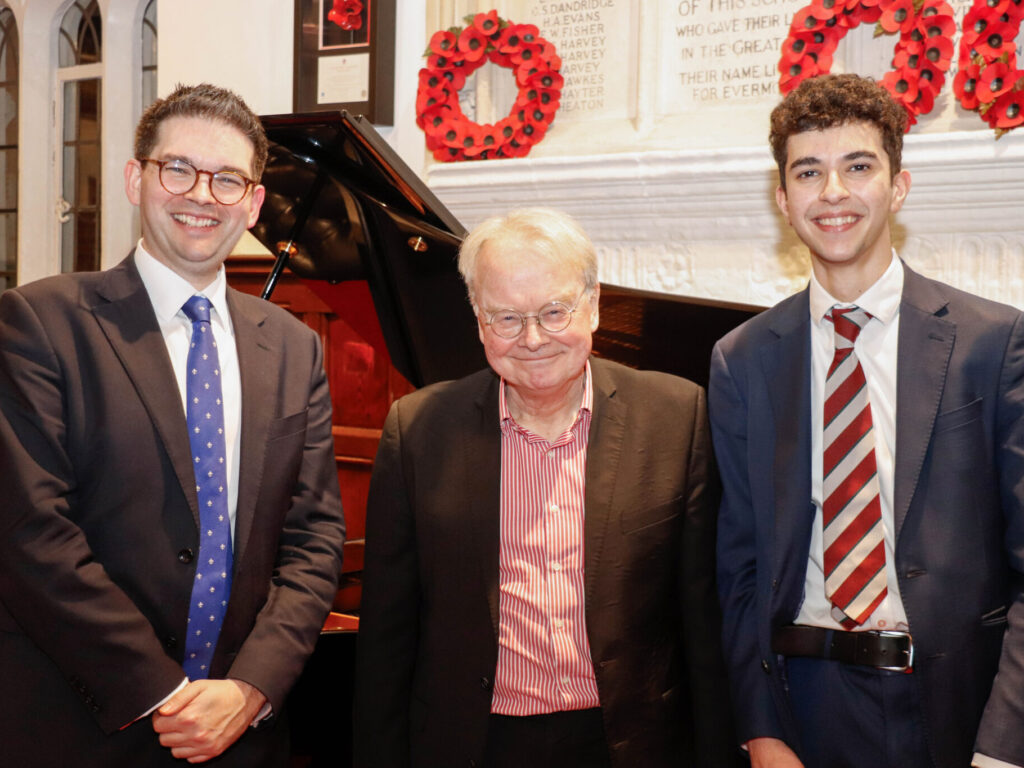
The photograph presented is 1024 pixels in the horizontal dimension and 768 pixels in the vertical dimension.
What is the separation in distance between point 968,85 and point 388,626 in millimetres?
2493

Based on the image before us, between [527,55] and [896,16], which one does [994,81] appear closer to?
[896,16]

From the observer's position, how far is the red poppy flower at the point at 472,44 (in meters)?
3.94

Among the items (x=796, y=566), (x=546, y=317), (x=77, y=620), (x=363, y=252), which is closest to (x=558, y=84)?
(x=363, y=252)

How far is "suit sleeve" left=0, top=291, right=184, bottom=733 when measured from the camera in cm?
160

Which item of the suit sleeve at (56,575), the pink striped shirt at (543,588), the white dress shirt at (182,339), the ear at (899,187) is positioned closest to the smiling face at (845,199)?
the ear at (899,187)

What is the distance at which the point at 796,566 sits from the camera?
69.0 inches

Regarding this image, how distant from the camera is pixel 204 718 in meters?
1.67

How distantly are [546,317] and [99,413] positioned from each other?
2.62ft

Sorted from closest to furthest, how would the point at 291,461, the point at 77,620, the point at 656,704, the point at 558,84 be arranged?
1. the point at 77,620
2. the point at 656,704
3. the point at 291,461
4. the point at 558,84

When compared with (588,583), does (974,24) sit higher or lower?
higher

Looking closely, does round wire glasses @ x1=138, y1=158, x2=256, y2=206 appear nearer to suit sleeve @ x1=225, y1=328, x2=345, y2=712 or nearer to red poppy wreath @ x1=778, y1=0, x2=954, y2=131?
suit sleeve @ x1=225, y1=328, x2=345, y2=712

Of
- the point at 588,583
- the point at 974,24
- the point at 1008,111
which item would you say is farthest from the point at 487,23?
the point at 588,583

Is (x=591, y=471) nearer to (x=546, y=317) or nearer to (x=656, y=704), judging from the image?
(x=546, y=317)

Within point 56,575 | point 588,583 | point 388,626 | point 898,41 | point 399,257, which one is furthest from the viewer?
point 898,41
